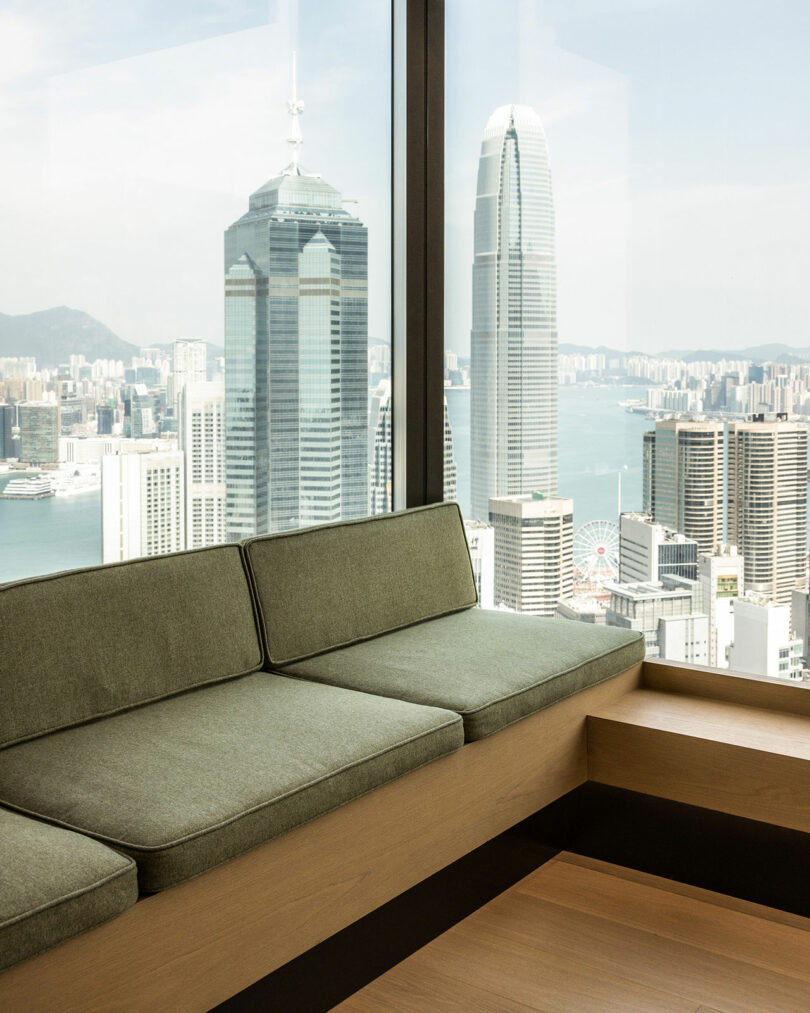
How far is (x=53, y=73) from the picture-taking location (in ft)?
7.78

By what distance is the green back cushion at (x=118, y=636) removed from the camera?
1.99 m

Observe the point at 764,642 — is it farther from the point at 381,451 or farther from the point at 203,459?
the point at 203,459

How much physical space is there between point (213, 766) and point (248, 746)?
114 mm

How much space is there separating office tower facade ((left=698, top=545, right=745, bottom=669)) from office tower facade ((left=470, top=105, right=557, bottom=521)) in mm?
581

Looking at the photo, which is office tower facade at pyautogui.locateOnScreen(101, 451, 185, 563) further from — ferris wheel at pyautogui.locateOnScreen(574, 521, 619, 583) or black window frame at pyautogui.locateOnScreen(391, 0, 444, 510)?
ferris wheel at pyautogui.locateOnScreen(574, 521, 619, 583)

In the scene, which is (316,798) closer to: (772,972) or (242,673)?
(242,673)

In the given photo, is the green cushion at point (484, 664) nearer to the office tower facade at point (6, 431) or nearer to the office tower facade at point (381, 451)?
the office tower facade at point (381, 451)

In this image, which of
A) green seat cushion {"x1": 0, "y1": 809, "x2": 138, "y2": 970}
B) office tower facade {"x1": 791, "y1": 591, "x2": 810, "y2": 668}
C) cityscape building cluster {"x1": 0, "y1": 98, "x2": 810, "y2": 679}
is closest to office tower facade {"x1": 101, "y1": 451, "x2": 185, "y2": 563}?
cityscape building cluster {"x1": 0, "y1": 98, "x2": 810, "y2": 679}

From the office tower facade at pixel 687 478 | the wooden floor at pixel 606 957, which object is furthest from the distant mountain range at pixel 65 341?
the wooden floor at pixel 606 957

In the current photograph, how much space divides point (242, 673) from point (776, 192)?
1916mm

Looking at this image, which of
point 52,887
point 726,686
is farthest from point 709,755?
point 52,887

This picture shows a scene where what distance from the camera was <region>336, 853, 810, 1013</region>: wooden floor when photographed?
2.06 meters

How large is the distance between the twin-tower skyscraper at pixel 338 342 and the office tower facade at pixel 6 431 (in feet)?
2.17

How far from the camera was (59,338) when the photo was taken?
2441 millimetres
